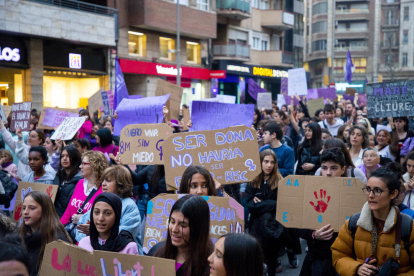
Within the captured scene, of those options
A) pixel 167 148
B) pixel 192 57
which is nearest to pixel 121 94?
pixel 167 148

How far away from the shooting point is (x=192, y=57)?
3144cm

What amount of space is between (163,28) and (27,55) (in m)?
8.68

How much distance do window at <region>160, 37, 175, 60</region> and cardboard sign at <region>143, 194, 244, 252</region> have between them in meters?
25.0

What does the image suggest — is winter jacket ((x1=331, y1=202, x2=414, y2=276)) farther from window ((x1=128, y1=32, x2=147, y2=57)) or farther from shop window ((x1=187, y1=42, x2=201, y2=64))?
shop window ((x1=187, y1=42, x2=201, y2=64))

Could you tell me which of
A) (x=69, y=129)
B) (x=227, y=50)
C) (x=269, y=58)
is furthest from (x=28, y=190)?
(x=269, y=58)

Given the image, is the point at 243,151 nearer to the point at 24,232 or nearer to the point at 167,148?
the point at 167,148

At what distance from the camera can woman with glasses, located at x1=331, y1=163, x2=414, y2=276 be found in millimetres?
3307

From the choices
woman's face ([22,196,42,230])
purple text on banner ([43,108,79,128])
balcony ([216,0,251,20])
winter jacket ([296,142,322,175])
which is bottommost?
woman's face ([22,196,42,230])

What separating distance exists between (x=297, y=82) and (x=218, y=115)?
781cm

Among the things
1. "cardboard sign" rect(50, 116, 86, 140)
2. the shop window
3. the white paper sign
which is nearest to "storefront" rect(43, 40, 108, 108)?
the shop window

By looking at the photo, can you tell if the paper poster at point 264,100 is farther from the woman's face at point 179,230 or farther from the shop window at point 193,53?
the shop window at point 193,53

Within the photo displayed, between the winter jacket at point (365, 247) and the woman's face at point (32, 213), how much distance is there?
253cm

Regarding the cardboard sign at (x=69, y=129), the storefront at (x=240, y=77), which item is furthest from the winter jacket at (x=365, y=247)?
the storefront at (x=240, y=77)

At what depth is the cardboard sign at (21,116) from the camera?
30.5 ft
